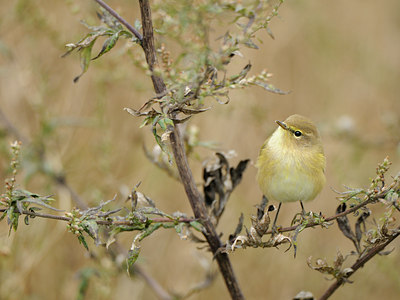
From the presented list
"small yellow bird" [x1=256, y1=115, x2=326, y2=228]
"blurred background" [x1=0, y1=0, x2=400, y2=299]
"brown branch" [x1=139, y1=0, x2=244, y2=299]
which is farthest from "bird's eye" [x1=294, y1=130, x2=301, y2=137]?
"brown branch" [x1=139, y1=0, x2=244, y2=299]

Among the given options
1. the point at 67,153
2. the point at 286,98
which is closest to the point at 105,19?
the point at 67,153

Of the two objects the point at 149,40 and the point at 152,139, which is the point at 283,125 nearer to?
the point at 149,40

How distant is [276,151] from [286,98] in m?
3.14

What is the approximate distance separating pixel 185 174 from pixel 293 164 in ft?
3.08

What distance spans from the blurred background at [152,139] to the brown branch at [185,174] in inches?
33.6

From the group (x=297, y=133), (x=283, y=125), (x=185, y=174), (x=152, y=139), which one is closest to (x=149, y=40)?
(x=185, y=174)

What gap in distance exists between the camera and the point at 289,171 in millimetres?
2484

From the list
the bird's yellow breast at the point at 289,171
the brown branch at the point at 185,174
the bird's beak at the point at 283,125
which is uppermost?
the bird's beak at the point at 283,125

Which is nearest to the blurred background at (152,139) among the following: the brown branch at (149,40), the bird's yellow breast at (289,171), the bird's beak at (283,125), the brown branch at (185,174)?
the bird's yellow breast at (289,171)

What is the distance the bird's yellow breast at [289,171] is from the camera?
2445 mm

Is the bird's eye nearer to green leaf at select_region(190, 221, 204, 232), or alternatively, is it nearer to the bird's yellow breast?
the bird's yellow breast

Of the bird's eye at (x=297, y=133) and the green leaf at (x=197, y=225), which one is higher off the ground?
the bird's eye at (x=297, y=133)

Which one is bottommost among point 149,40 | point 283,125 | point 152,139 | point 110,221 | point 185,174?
point 110,221

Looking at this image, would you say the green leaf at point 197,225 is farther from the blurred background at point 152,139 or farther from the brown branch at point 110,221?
the blurred background at point 152,139
